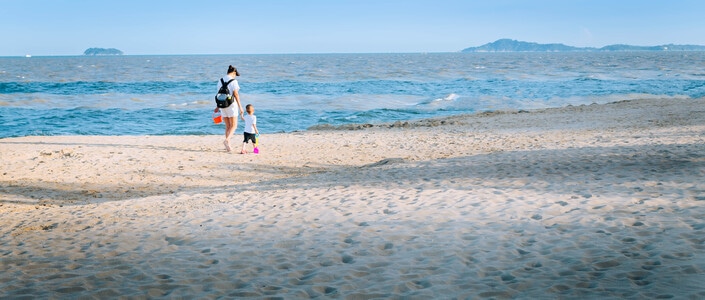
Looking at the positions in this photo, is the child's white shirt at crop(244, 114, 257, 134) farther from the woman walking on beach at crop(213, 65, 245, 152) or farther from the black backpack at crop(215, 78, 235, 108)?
the black backpack at crop(215, 78, 235, 108)

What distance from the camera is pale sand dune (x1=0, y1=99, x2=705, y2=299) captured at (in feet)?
14.8

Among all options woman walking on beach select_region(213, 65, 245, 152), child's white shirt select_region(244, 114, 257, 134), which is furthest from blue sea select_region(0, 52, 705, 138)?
woman walking on beach select_region(213, 65, 245, 152)

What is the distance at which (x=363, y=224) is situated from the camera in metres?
6.36

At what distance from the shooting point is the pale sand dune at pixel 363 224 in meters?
4.50

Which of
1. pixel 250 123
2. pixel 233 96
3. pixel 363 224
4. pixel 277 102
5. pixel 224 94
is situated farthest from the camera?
pixel 277 102

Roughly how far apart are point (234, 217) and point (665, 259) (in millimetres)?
4621

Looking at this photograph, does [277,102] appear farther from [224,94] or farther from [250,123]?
[224,94]

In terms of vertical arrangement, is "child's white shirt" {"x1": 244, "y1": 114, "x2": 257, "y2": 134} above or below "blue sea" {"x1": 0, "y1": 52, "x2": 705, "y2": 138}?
above

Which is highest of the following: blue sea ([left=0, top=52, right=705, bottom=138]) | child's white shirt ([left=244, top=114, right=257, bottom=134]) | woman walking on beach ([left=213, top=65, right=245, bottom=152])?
woman walking on beach ([left=213, top=65, right=245, bottom=152])

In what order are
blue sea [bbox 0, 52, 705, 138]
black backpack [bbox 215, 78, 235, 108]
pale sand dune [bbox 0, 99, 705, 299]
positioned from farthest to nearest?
blue sea [bbox 0, 52, 705, 138]
black backpack [bbox 215, 78, 235, 108]
pale sand dune [bbox 0, 99, 705, 299]

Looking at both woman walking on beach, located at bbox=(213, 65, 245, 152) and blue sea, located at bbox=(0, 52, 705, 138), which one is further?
blue sea, located at bbox=(0, 52, 705, 138)

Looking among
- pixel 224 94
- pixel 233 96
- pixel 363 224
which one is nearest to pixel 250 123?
pixel 233 96

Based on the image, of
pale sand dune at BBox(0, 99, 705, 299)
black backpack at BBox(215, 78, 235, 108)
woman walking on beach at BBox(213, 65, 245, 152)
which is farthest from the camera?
black backpack at BBox(215, 78, 235, 108)

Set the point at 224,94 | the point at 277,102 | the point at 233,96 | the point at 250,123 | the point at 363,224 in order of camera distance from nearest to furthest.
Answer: the point at 363,224 < the point at 224,94 < the point at 233,96 < the point at 250,123 < the point at 277,102
